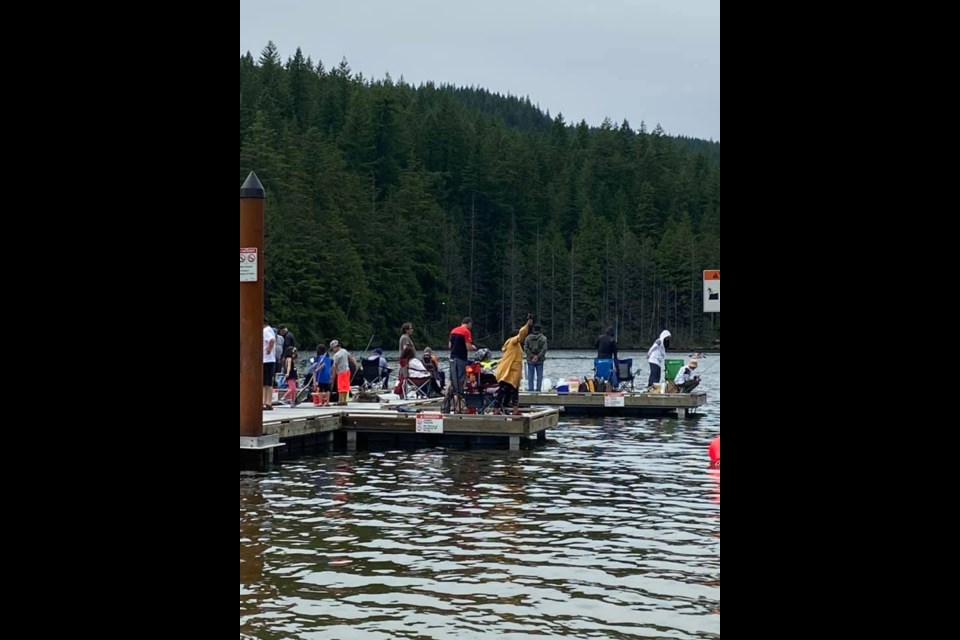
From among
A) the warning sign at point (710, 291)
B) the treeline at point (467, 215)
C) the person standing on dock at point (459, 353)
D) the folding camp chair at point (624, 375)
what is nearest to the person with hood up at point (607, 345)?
the folding camp chair at point (624, 375)

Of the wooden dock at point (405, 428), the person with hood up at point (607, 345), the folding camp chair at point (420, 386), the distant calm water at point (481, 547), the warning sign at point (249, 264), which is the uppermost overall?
the warning sign at point (249, 264)

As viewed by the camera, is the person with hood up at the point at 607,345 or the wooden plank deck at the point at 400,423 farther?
the person with hood up at the point at 607,345

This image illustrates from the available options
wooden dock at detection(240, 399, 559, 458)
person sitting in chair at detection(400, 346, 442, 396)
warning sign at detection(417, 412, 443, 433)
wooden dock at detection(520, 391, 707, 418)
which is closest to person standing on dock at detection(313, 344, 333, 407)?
wooden dock at detection(240, 399, 559, 458)

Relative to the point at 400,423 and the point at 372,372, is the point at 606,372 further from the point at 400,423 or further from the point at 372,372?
the point at 400,423

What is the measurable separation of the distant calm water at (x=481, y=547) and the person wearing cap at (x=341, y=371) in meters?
4.12

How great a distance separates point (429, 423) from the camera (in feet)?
61.5

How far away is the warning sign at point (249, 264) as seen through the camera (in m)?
14.7

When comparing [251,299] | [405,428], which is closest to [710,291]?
[251,299]

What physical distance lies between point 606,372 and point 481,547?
16336 millimetres

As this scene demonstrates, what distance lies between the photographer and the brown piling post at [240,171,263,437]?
14.7m

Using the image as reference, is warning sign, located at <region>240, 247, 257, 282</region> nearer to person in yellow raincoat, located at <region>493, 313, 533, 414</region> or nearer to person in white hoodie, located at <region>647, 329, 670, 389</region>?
person in yellow raincoat, located at <region>493, 313, 533, 414</region>

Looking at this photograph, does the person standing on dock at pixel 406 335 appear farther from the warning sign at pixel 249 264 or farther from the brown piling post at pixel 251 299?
the warning sign at pixel 249 264
